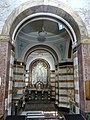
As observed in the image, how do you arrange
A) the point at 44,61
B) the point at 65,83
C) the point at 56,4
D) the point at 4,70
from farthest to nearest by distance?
the point at 44,61, the point at 65,83, the point at 56,4, the point at 4,70

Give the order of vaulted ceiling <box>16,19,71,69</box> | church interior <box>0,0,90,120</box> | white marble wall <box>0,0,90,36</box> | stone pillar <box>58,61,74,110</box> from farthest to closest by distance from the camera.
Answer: vaulted ceiling <box>16,19,71,69</box>, stone pillar <box>58,61,74,110</box>, white marble wall <box>0,0,90,36</box>, church interior <box>0,0,90,120</box>

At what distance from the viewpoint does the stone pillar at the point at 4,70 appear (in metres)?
3.92

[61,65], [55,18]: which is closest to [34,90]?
[61,65]

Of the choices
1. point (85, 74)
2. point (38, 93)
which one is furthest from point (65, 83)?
point (38, 93)

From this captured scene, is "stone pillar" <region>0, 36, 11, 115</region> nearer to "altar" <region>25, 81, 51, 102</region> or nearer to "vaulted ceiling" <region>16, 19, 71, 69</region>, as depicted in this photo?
"vaulted ceiling" <region>16, 19, 71, 69</region>

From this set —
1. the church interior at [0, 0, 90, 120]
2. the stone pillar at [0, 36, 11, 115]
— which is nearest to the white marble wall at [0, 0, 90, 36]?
the church interior at [0, 0, 90, 120]

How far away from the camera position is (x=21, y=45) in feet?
31.7

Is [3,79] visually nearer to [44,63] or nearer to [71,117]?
[71,117]

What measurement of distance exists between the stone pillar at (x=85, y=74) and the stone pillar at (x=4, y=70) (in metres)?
2.34

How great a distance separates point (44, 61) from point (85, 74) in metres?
10.8

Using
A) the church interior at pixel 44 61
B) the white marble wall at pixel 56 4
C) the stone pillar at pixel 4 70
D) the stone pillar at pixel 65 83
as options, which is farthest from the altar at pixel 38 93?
the white marble wall at pixel 56 4

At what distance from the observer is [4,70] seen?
410 cm

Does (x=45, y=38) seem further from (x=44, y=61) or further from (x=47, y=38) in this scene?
(x=44, y=61)

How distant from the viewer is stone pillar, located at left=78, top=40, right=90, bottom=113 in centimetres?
402
